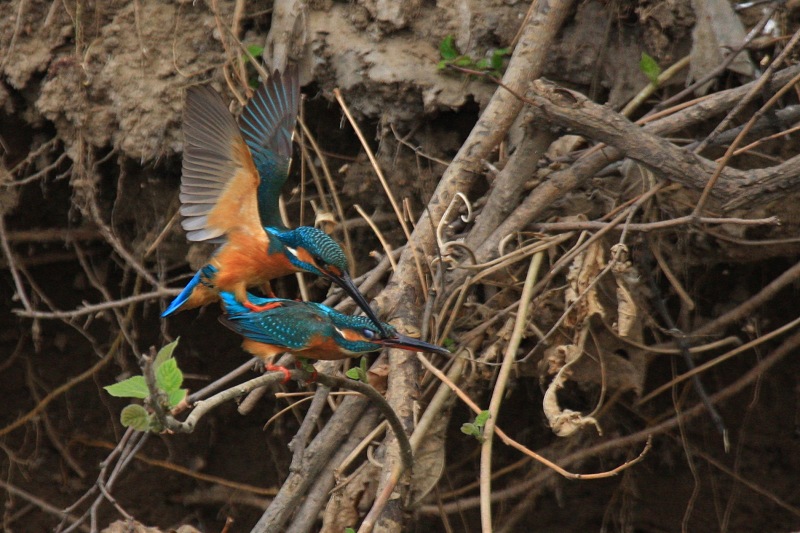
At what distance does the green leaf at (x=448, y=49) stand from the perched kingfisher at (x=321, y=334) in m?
1.15

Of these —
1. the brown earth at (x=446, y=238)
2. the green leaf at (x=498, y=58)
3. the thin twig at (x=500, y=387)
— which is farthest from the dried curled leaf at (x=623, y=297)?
the green leaf at (x=498, y=58)

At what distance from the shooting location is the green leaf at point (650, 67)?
239 centimetres

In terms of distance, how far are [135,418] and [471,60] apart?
1696mm

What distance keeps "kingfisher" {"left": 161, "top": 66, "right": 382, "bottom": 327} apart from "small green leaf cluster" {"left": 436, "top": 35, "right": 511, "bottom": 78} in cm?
48

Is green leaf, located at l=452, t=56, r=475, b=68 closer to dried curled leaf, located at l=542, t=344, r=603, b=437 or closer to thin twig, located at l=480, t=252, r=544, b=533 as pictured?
thin twig, located at l=480, t=252, r=544, b=533

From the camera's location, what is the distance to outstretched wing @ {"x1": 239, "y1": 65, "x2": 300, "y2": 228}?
2275 mm

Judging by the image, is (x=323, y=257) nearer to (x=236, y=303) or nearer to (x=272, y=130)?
(x=236, y=303)

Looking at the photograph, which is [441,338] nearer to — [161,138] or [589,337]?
[589,337]

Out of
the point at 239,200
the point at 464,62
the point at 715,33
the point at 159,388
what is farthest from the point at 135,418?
the point at 715,33

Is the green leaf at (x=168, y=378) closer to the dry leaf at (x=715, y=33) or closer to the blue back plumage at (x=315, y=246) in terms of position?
the blue back plumage at (x=315, y=246)

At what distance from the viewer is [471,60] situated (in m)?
2.55

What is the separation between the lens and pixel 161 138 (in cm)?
272

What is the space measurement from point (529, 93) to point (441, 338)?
62cm

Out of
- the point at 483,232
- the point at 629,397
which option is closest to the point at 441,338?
the point at 483,232
